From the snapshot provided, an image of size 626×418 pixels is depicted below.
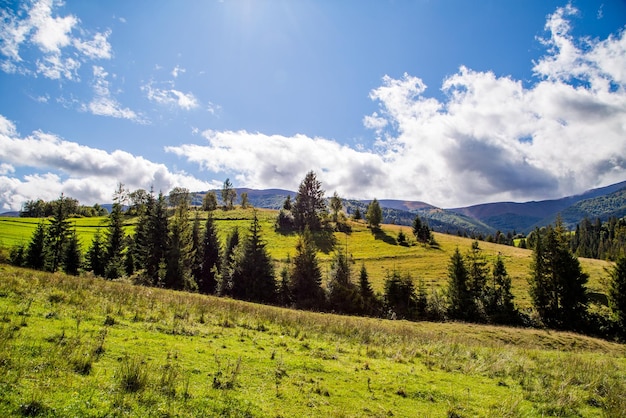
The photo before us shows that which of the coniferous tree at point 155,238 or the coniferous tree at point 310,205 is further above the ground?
the coniferous tree at point 310,205

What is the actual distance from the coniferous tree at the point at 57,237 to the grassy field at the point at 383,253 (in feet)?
39.3

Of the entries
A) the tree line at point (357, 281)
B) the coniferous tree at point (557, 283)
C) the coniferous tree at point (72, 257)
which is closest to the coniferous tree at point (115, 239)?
the tree line at point (357, 281)

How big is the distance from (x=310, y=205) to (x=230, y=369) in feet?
367

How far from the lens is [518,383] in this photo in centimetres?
1318

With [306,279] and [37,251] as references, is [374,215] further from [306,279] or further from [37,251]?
[37,251]

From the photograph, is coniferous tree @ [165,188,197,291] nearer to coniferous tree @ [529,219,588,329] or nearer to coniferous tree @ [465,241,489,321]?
coniferous tree @ [465,241,489,321]

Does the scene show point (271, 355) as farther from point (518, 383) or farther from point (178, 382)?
point (518, 383)

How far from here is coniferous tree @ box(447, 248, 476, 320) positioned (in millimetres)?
47031

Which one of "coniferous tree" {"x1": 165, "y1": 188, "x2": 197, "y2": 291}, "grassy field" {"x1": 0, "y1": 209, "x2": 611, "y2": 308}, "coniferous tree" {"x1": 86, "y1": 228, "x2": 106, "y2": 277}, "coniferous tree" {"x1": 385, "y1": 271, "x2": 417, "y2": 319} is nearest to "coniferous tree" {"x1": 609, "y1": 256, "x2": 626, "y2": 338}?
"grassy field" {"x1": 0, "y1": 209, "x2": 611, "y2": 308}

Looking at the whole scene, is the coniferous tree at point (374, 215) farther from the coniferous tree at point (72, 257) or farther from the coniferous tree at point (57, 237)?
the coniferous tree at point (57, 237)

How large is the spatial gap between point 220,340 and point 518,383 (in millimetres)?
12334

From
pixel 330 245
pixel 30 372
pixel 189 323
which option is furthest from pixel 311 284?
pixel 330 245

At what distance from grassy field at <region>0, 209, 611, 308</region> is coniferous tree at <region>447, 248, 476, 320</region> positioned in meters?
3.65

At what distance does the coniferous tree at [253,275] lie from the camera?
150ft
